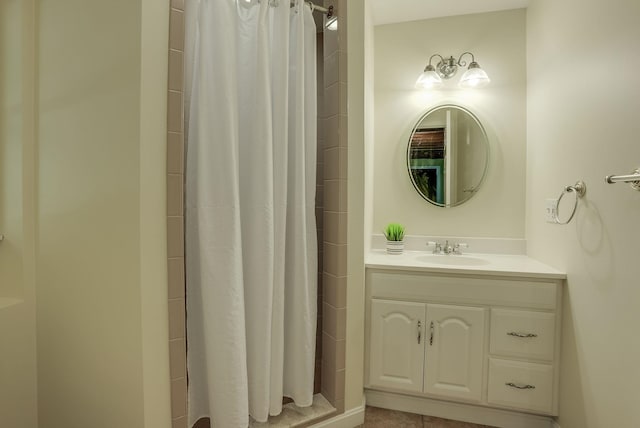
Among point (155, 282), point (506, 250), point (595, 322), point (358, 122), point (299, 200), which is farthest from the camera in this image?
point (506, 250)

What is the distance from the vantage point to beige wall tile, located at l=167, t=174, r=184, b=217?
118 cm

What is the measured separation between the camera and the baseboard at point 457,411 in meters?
1.66

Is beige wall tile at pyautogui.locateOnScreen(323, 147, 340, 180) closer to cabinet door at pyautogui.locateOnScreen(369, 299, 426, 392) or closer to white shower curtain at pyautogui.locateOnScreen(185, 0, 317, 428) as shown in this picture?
white shower curtain at pyautogui.locateOnScreen(185, 0, 317, 428)

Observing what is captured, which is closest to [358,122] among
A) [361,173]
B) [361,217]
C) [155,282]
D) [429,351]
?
[361,173]

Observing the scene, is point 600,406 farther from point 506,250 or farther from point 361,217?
point 361,217

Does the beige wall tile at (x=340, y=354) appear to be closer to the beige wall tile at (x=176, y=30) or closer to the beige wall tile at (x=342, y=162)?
the beige wall tile at (x=342, y=162)

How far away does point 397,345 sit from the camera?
5.79ft

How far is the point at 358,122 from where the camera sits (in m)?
1.66

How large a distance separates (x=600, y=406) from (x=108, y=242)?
2062 mm

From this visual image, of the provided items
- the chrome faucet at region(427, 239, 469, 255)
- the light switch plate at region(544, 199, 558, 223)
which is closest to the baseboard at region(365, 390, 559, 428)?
the chrome faucet at region(427, 239, 469, 255)

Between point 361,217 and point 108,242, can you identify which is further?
point 361,217

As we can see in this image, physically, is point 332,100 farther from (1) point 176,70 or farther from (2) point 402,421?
(2) point 402,421

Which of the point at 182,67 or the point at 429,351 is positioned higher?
the point at 182,67

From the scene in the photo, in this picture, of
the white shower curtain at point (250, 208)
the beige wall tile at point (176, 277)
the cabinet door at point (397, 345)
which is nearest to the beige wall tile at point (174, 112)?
the white shower curtain at point (250, 208)
